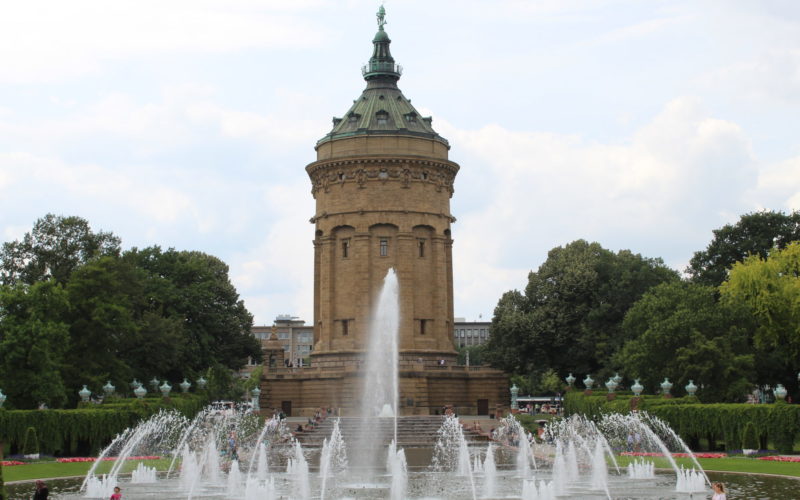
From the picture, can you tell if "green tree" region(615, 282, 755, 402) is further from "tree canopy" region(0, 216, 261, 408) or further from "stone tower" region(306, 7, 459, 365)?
"tree canopy" region(0, 216, 261, 408)

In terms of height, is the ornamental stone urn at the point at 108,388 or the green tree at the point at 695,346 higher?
the green tree at the point at 695,346

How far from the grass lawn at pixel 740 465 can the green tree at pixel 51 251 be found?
35.4 meters

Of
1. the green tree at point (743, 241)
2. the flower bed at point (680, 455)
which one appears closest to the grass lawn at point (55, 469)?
the flower bed at point (680, 455)

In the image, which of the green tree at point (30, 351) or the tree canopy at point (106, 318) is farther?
the tree canopy at point (106, 318)

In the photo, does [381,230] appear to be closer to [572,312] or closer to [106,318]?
[572,312]

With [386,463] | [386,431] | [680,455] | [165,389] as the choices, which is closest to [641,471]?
[680,455]

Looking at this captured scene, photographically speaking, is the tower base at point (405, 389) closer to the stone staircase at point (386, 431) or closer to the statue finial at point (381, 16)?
the stone staircase at point (386, 431)

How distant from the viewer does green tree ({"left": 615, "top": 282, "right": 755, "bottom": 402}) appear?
48.6 m

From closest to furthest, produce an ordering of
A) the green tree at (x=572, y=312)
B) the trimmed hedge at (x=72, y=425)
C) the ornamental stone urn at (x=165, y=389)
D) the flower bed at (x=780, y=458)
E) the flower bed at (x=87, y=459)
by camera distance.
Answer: the flower bed at (x=780, y=458) < the flower bed at (x=87, y=459) < the trimmed hedge at (x=72, y=425) < the ornamental stone urn at (x=165, y=389) < the green tree at (x=572, y=312)

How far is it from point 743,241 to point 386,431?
2717 centimetres

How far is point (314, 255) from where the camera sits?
2889 inches

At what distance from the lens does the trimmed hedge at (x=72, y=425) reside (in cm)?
3859

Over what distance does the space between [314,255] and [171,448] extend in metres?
28.8

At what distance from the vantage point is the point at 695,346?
48.9 meters
